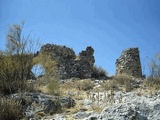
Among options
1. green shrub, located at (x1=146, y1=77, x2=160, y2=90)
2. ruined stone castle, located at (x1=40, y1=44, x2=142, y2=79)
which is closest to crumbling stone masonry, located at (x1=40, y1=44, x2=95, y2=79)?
ruined stone castle, located at (x1=40, y1=44, x2=142, y2=79)

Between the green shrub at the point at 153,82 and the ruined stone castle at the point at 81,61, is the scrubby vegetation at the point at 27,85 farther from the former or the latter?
the ruined stone castle at the point at 81,61

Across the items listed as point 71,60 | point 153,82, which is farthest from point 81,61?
point 153,82

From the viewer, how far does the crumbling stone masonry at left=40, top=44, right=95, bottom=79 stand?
18688 mm

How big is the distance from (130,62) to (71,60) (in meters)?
4.30

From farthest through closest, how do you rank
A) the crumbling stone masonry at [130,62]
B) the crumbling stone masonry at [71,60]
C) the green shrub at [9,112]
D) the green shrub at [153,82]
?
the crumbling stone masonry at [130,62] → the crumbling stone masonry at [71,60] → the green shrub at [153,82] → the green shrub at [9,112]

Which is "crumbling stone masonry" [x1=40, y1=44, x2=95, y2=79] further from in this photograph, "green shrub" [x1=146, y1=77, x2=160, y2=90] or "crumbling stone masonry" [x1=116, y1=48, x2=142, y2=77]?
"green shrub" [x1=146, y1=77, x2=160, y2=90]

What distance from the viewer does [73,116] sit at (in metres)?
7.27

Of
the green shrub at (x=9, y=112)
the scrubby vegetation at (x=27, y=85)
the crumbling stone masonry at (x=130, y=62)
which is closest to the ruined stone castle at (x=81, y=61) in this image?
the crumbling stone masonry at (x=130, y=62)

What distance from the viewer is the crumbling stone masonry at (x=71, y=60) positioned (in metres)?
18.7

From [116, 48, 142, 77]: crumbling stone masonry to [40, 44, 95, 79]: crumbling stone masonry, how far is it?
2173mm

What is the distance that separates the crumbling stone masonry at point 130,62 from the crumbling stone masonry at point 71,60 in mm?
2173

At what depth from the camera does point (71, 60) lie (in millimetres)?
19453

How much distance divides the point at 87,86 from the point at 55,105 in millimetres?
4567

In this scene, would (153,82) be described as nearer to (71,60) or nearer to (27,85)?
(27,85)
